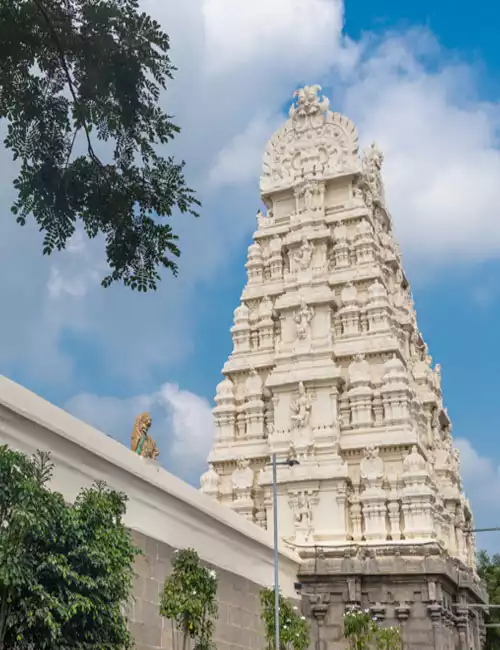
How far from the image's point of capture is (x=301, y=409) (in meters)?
32.0

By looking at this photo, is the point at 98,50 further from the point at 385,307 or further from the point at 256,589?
the point at 385,307

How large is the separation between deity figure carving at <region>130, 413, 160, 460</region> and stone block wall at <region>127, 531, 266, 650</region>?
2.17m

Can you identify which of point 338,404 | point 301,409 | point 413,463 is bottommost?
point 413,463

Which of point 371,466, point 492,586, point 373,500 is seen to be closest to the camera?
point 373,500

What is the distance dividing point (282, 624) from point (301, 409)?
1103cm

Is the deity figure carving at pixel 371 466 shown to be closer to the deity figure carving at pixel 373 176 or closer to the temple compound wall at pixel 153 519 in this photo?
the temple compound wall at pixel 153 519

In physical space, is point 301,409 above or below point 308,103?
below

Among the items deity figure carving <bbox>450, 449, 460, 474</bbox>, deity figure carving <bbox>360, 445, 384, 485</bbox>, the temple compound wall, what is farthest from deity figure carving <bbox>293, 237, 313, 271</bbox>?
the temple compound wall

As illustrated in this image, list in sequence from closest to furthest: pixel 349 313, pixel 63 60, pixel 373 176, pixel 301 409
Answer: pixel 63 60, pixel 301 409, pixel 349 313, pixel 373 176

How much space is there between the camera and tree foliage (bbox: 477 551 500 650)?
162 feet

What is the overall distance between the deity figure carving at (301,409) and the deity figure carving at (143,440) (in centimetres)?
1316

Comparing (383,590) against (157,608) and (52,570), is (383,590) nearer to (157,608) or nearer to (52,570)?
(157,608)

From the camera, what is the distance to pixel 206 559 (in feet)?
66.1

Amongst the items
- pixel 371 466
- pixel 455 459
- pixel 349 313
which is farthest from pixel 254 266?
pixel 455 459
